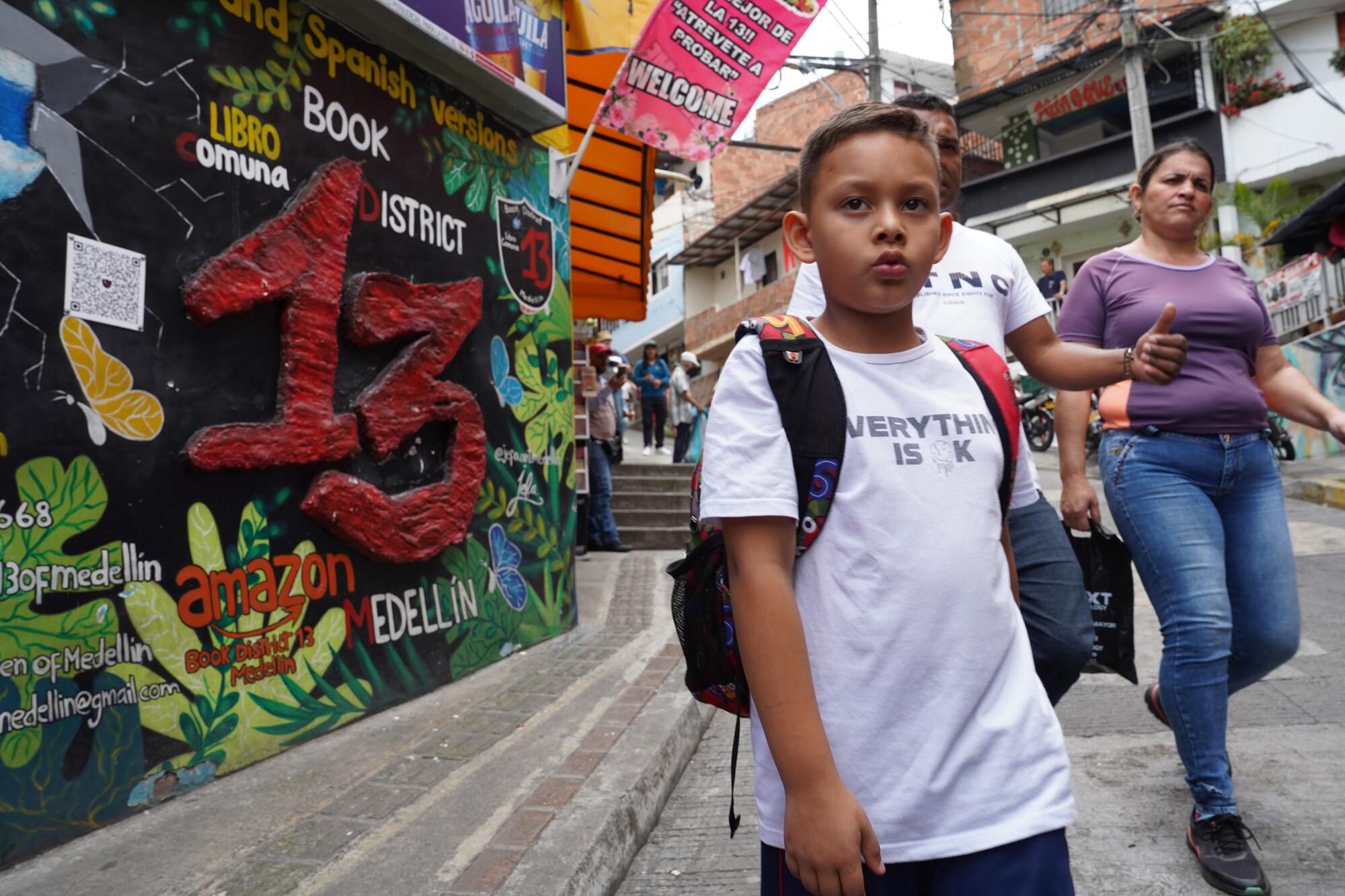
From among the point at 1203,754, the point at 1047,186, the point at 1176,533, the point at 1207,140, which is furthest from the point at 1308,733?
the point at 1047,186

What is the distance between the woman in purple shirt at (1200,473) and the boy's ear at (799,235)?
4.79 feet

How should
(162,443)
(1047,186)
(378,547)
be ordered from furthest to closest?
1. (1047,186)
2. (378,547)
3. (162,443)

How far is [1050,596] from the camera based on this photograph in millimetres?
2262

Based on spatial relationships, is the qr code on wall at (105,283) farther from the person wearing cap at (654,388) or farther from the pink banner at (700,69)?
the person wearing cap at (654,388)

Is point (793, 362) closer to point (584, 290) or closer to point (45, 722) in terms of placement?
point (45, 722)

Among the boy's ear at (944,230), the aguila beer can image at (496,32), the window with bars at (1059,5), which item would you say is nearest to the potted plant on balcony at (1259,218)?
the window with bars at (1059,5)

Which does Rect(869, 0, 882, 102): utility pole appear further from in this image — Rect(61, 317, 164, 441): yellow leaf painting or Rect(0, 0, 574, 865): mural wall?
Rect(61, 317, 164, 441): yellow leaf painting

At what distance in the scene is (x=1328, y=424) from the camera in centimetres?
273

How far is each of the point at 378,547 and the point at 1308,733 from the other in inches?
143

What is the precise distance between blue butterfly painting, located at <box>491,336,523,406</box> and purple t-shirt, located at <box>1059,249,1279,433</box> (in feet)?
9.57

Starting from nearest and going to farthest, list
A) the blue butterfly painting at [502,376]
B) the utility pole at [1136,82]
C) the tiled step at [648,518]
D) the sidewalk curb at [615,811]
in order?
the sidewalk curb at [615,811], the blue butterfly painting at [502,376], the tiled step at [648,518], the utility pole at [1136,82]

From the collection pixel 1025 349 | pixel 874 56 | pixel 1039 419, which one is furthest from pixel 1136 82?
pixel 1025 349

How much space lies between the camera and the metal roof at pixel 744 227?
26000 mm

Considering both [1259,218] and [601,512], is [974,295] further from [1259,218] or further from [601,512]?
[1259,218]
